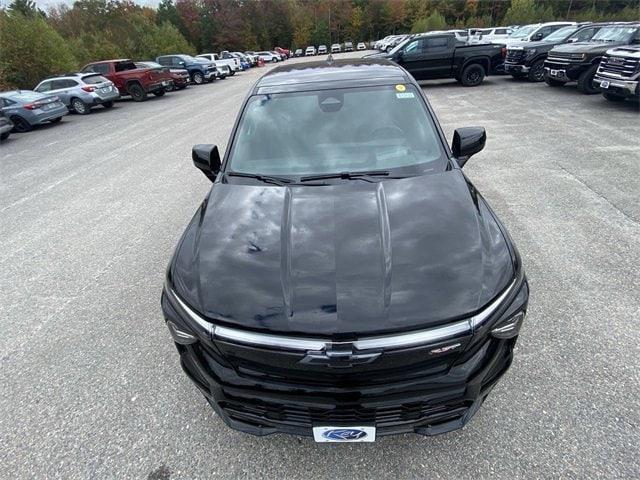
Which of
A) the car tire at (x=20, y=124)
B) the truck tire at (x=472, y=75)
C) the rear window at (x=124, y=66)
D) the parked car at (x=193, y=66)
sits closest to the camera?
the car tire at (x=20, y=124)

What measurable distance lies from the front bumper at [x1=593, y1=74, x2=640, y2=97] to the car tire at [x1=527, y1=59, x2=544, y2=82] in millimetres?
4898

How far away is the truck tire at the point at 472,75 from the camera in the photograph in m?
14.6

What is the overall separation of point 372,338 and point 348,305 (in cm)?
17

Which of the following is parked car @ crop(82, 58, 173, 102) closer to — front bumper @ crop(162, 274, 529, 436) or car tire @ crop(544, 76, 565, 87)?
car tire @ crop(544, 76, 565, 87)

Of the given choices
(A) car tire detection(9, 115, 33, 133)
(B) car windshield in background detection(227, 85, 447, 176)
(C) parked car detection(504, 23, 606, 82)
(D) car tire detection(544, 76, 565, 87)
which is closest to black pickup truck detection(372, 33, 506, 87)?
(C) parked car detection(504, 23, 606, 82)

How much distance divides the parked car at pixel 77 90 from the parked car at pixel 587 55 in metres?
16.1

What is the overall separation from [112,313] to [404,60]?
48.0ft

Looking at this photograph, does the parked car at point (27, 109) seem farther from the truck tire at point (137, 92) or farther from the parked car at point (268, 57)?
the parked car at point (268, 57)

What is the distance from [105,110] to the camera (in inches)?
648

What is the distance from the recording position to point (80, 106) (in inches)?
597

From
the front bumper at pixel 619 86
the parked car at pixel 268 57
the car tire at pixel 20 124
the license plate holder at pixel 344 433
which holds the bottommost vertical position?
the parked car at pixel 268 57

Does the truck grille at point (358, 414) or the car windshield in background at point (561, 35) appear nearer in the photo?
the truck grille at point (358, 414)

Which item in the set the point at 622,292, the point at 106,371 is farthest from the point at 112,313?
the point at 622,292

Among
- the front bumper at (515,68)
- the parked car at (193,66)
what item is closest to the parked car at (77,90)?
the parked car at (193,66)
